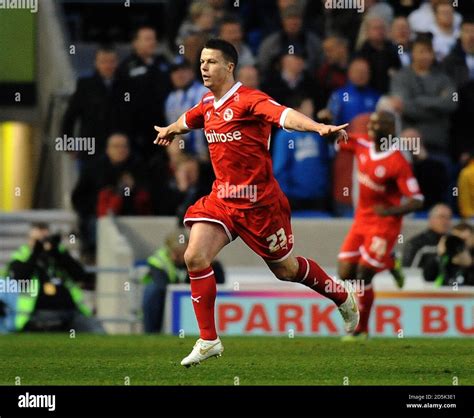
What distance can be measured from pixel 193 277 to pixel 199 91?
7923 mm

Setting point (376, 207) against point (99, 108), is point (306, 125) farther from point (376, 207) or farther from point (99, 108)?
point (99, 108)

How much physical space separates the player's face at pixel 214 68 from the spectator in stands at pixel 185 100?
7.44m

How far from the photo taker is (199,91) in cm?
1992

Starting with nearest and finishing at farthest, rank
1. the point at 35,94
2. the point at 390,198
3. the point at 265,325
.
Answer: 1. the point at 390,198
2. the point at 265,325
3. the point at 35,94

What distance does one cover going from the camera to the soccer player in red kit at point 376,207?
52.3 feet

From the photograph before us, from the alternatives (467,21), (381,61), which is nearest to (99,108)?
(381,61)

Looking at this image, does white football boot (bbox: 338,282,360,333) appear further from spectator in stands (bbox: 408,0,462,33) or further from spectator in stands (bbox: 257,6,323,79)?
spectator in stands (bbox: 408,0,462,33)

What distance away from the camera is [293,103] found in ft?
62.7

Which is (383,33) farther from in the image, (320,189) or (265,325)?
(265,325)

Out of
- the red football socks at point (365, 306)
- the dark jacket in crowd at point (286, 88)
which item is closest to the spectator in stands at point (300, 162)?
the dark jacket in crowd at point (286, 88)

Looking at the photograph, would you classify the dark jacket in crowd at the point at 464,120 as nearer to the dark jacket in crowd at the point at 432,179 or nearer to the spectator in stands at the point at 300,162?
the dark jacket in crowd at the point at 432,179

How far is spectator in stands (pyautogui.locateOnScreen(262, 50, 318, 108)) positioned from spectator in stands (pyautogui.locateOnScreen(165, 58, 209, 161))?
79cm

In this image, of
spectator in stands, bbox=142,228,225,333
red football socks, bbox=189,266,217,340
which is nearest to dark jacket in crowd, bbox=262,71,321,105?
spectator in stands, bbox=142,228,225,333

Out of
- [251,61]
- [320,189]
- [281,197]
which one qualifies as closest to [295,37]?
[251,61]
